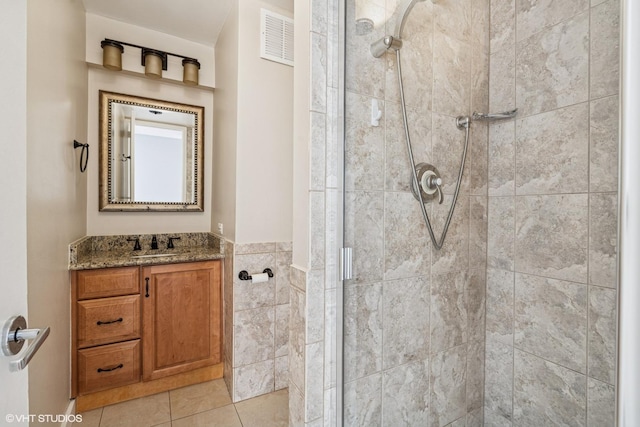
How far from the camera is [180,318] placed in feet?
7.00

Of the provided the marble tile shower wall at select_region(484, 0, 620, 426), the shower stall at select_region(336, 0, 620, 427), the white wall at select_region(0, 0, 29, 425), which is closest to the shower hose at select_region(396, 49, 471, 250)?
the shower stall at select_region(336, 0, 620, 427)

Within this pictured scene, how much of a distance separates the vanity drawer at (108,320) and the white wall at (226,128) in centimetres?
81

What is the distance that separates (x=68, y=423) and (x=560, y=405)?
98.1 inches

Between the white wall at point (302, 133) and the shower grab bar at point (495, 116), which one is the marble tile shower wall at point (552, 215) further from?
the white wall at point (302, 133)

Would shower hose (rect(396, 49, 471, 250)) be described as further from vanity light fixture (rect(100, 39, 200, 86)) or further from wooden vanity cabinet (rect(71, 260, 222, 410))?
vanity light fixture (rect(100, 39, 200, 86))

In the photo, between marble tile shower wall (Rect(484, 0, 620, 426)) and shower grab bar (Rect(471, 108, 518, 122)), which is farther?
shower grab bar (Rect(471, 108, 518, 122))

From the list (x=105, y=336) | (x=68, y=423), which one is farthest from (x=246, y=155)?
(x=68, y=423)

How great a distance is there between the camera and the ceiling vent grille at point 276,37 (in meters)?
2.06

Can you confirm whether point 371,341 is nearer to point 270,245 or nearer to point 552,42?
point 270,245

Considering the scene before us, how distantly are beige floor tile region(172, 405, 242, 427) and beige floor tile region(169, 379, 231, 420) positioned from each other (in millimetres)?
43

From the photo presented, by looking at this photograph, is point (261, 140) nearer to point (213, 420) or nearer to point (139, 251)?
point (139, 251)

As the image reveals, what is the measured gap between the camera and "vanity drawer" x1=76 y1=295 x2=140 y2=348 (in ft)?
6.15

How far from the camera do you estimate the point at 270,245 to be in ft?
6.95

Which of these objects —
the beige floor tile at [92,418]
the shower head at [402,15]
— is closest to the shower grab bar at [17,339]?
the shower head at [402,15]
